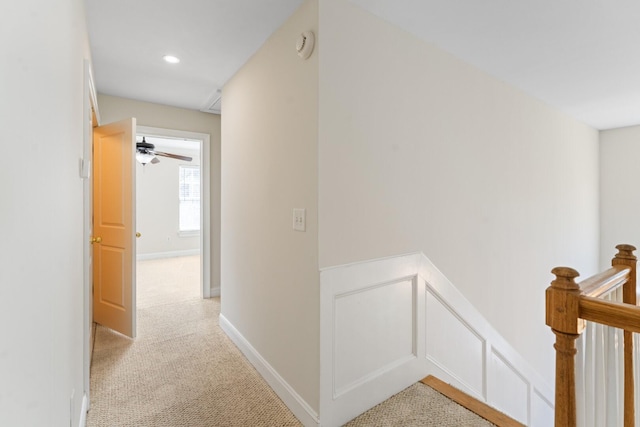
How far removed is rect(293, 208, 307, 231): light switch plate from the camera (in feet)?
5.85

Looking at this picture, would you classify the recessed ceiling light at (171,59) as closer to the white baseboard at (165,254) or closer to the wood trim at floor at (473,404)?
the wood trim at floor at (473,404)

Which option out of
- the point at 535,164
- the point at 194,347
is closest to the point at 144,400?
the point at 194,347

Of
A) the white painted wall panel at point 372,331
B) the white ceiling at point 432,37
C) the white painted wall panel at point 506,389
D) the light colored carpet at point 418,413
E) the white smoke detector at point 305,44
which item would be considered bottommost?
the white painted wall panel at point 506,389

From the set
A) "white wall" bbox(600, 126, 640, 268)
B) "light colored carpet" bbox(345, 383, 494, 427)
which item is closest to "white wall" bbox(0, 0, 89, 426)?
"light colored carpet" bbox(345, 383, 494, 427)

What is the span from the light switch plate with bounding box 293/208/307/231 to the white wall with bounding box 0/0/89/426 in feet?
3.55

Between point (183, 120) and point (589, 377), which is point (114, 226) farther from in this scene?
point (589, 377)

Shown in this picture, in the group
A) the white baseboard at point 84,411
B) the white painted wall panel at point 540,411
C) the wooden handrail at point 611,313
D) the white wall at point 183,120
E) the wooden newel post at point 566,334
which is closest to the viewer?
the wooden handrail at point 611,313

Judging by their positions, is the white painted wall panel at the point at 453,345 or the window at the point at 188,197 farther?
the window at the point at 188,197

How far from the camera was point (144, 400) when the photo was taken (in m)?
1.95

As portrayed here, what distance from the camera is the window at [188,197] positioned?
7.18m

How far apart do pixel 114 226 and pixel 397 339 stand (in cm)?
275

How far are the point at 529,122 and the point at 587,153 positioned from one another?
207 cm

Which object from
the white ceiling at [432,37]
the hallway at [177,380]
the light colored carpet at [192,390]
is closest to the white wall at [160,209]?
the hallway at [177,380]

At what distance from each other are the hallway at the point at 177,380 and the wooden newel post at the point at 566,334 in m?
1.34
